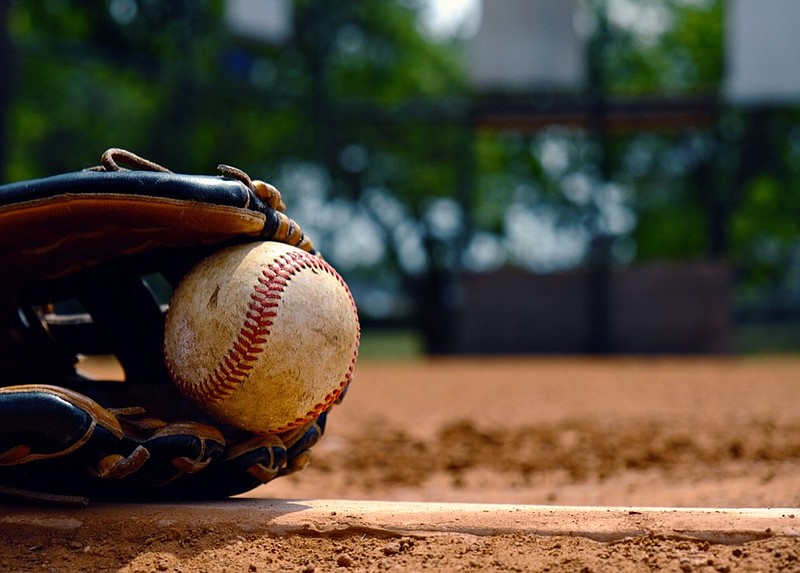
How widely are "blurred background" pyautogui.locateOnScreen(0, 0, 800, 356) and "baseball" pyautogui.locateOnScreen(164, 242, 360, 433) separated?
9.09m

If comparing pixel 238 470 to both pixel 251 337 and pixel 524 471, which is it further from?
pixel 524 471

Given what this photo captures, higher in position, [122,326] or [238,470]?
[122,326]

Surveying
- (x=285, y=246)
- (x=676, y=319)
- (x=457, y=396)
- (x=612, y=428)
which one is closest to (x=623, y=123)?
(x=676, y=319)

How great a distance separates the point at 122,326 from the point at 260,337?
72 cm

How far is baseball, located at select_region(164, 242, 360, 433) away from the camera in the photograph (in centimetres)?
→ 246

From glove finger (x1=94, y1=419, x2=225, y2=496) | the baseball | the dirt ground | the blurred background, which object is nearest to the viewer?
the dirt ground

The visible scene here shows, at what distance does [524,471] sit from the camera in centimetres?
415

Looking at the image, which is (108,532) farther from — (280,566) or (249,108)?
(249,108)

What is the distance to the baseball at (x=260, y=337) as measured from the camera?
246 centimetres

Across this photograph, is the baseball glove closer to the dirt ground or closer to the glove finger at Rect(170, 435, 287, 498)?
the glove finger at Rect(170, 435, 287, 498)

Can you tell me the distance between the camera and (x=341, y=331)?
2594 mm

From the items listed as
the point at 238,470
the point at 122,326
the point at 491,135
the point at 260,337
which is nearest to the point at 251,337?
the point at 260,337

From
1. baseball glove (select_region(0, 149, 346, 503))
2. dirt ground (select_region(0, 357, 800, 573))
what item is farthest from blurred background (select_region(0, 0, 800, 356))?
baseball glove (select_region(0, 149, 346, 503))

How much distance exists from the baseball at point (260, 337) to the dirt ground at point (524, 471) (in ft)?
1.18
